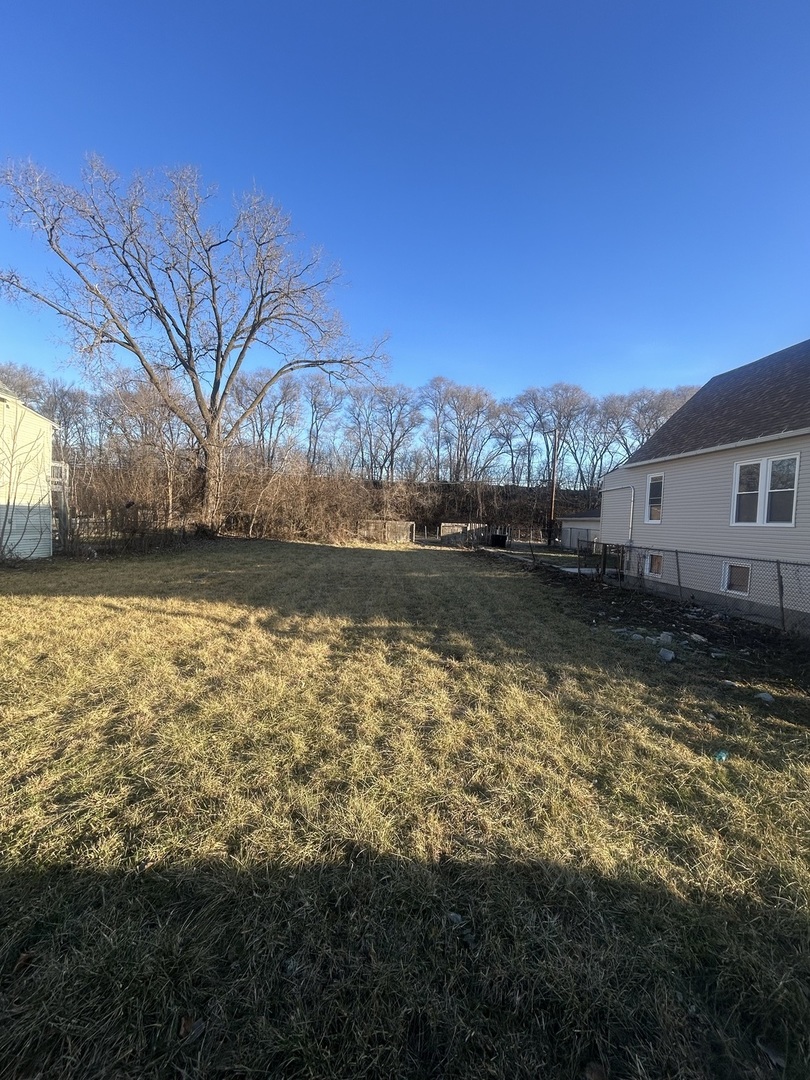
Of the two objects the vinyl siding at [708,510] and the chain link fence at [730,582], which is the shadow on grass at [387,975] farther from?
the vinyl siding at [708,510]

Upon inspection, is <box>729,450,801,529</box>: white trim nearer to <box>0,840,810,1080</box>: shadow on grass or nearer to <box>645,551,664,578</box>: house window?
<box>645,551,664,578</box>: house window

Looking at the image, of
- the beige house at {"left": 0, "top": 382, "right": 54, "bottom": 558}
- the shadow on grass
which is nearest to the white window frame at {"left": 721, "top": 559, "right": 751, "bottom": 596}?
the shadow on grass

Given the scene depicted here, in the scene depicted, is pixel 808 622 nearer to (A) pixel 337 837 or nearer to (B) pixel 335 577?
(A) pixel 337 837

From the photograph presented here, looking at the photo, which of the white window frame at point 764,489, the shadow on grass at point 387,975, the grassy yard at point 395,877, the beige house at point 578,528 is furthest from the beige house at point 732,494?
the beige house at point 578,528

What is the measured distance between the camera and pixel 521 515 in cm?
4200

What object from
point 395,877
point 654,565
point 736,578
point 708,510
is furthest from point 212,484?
point 395,877

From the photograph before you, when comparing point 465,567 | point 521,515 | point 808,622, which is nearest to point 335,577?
point 465,567

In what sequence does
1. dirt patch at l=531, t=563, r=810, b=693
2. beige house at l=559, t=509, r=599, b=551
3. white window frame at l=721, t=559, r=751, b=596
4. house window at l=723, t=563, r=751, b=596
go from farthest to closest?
beige house at l=559, t=509, r=599, b=551 < house window at l=723, t=563, r=751, b=596 < white window frame at l=721, t=559, r=751, b=596 < dirt patch at l=531, t=563, r=810, b=693

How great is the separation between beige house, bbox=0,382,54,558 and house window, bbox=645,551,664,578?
15880 millimetres

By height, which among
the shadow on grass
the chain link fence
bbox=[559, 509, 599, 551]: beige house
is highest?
bbox=[559, 509, 599, 551]: beige house

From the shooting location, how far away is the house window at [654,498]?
39.9ft

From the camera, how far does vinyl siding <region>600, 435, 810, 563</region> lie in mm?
8000

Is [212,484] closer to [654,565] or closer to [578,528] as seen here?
[654,565]

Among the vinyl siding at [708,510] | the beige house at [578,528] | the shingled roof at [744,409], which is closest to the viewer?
the vinyl siding at [708,510]
